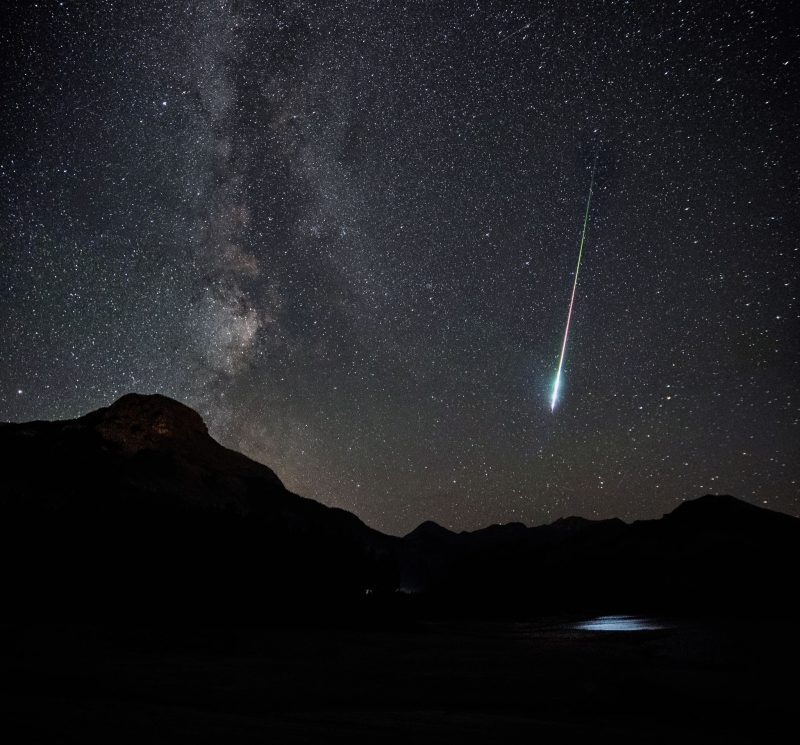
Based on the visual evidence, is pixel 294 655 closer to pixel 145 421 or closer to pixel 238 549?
pixel 238 549

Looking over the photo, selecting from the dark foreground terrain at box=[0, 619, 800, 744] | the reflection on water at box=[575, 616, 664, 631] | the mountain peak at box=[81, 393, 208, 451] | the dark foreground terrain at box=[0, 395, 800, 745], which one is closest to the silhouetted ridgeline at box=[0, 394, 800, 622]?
the dark foreground terrain at box=[0, 395, 800, 745]

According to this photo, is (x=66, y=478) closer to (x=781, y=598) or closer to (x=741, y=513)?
(x=781, y=598)

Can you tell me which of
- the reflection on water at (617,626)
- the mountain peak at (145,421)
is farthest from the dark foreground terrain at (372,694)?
the mountain peak at (145,421)

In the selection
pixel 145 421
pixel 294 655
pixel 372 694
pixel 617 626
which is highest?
pixel 145 421

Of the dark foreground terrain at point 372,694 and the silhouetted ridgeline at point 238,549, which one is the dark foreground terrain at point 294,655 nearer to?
the dark foreground terrain at point 372,694

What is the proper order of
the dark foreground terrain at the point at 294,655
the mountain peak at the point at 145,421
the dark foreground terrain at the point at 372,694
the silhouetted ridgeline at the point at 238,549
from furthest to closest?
the mountain peak at the point at 145,421
the silhouetted ridgeline at the point at 238,549
the dark foreground terrain at the point at 294,655
the dark foreground terrain at the point at 372,694

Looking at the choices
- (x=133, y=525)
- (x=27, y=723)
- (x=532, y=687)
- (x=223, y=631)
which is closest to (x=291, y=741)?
(x=27, y=723)

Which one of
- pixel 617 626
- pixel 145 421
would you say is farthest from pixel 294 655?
pixel 145 421
